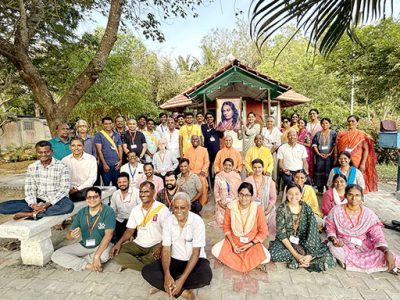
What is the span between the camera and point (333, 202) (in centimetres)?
418

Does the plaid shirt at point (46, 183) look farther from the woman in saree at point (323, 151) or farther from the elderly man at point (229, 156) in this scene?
the woman in saree at point (323, 151)

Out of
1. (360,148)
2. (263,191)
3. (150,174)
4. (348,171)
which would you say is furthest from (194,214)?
(360,148)

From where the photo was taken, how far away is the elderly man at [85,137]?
494 cm

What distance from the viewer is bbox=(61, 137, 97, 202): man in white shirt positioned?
429 cm

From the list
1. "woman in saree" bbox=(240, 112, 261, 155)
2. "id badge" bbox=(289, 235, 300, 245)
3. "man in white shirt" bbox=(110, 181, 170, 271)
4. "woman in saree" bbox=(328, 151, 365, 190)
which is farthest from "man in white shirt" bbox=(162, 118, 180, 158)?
"id badge" bbox=(289, 235, 300, 245)

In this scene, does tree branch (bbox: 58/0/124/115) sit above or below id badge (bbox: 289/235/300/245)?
above

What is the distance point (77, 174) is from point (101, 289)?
2091 millimetres

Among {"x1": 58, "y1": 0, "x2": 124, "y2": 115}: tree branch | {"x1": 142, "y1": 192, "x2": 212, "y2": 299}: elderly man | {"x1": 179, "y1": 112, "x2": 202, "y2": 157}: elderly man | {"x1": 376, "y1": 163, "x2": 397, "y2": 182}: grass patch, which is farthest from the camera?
{"x1": 376, "y1": 163, "x2": 397, "y2": 182}: grass patch

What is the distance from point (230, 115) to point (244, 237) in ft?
14.8

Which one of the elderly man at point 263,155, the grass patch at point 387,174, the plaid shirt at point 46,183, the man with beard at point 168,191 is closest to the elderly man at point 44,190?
the plaid shirt at point 46,183

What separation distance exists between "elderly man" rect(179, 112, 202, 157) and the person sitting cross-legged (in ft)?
9.74

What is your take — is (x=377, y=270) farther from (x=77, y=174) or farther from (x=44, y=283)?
(x=77, y=174)

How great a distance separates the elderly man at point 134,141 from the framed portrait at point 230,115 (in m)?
2.42

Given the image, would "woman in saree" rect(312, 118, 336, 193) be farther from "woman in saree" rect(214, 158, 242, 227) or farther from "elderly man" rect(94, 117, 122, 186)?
"elderly man" rect(94, 117, 122, 186)
